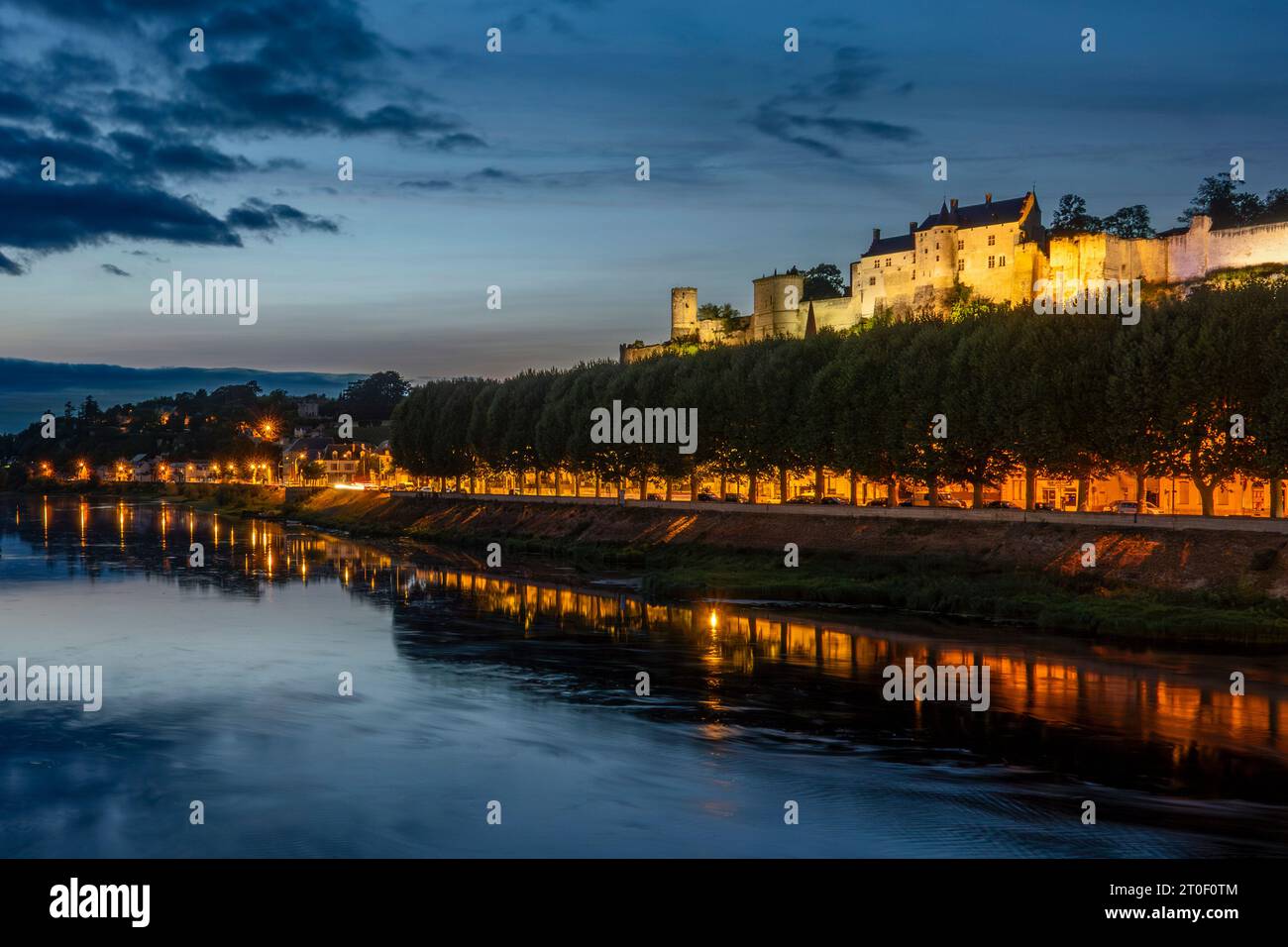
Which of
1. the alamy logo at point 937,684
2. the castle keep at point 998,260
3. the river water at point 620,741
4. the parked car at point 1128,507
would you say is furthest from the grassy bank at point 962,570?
the castle keep at point 998,260

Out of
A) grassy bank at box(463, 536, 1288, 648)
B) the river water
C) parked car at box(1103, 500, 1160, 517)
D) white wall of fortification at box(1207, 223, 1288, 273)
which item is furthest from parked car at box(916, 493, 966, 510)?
white wall of fortification at box(1207, 223, 1288, 273)

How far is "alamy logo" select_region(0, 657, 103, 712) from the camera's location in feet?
115

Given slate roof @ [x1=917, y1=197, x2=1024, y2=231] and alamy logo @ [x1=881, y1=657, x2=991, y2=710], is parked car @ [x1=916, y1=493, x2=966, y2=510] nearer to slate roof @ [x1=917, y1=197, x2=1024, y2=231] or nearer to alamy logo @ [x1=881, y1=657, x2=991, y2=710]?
alamy logo @ [x1=881, y1=657, x2=991, y2=710]

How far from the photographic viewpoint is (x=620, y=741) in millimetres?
29891

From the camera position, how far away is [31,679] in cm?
3775

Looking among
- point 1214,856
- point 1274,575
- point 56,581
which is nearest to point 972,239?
point 1274,575

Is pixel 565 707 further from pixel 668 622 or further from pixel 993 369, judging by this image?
pixel 993 369

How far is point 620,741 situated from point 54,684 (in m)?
19.8

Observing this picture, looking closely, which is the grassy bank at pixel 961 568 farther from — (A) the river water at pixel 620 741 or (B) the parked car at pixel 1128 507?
(B) the parked car at pixel 1128 507

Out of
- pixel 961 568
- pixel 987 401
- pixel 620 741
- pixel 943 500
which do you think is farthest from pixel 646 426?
pixel 620 741

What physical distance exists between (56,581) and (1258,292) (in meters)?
66.5

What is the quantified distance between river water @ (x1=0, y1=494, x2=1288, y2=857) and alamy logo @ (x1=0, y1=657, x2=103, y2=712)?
0.60 meters
